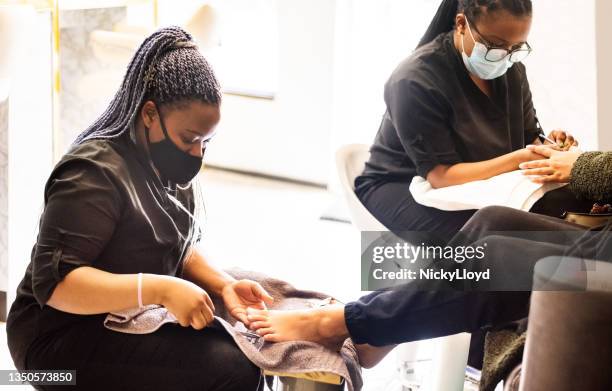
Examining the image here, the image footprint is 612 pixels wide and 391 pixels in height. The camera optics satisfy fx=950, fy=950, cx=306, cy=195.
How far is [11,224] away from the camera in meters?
2.84

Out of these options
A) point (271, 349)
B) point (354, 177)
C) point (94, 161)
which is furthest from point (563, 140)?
point (94, 161)

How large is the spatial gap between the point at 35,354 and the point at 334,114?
8.62 ft

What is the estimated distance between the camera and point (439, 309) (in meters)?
1.84

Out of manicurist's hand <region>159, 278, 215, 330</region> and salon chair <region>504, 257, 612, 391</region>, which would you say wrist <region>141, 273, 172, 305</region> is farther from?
salon chair <region>504, 257, 612, 391</region>

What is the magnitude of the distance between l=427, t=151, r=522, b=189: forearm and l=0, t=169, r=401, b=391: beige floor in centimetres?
67

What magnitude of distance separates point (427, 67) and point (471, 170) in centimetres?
29

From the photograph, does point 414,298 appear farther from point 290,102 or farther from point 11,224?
point 290,102

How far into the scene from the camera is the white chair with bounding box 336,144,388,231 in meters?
2.45

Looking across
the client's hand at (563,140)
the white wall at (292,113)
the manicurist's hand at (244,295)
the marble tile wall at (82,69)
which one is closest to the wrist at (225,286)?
the manicurist's hand at (244,295)

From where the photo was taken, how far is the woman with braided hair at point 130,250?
1602 millimetres

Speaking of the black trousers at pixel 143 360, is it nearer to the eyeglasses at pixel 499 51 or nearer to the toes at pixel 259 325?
the toes at pixel 259 325

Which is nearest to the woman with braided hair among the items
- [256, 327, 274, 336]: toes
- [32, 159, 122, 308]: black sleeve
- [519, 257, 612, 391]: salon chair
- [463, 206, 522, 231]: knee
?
[32, 159, 122, 308]: black sleeve

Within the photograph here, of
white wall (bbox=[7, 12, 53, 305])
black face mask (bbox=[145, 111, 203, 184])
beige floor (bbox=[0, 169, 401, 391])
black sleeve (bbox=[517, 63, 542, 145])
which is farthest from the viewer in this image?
beige floor (bbox=[0, 169, 401, 391])

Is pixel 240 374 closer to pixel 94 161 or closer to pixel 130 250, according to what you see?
pixel 130 250
